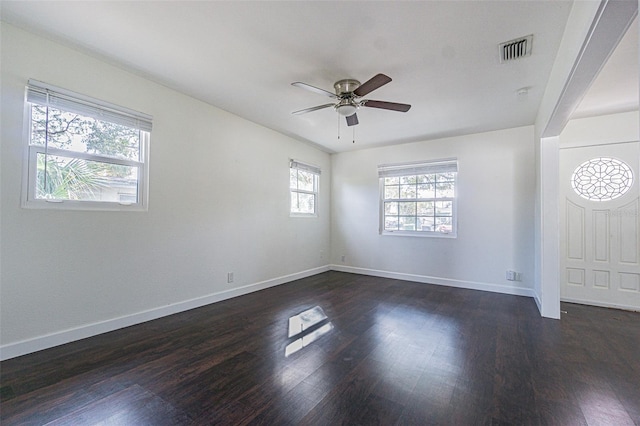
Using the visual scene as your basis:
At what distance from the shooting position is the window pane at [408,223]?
521cm

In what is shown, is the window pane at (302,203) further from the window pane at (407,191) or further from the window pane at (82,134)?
the window pane at (82,134)

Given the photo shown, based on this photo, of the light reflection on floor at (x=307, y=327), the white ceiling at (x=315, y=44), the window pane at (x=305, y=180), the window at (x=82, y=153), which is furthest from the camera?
the window pane at (x=305, y=180)

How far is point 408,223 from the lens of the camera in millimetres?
5266

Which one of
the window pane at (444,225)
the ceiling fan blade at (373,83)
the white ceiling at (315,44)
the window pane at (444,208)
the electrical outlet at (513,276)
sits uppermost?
the white ceiling at (315,44)

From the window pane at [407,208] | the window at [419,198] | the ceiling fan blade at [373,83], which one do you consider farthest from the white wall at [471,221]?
the ceiling fan blade at [373,83]

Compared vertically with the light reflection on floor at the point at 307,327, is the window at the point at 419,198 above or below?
above

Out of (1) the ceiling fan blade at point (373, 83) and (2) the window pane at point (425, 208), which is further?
(2) the window pane at point (425, 208)

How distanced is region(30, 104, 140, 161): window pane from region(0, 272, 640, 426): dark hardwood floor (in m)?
1.76

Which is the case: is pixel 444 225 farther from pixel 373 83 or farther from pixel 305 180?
pixel 373 83

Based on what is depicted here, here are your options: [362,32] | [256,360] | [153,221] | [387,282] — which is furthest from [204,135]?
[387,282]

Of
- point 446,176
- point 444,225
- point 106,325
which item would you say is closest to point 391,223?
point 444,225

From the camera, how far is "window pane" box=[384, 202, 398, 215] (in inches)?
213

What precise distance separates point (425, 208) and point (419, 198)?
213 mm

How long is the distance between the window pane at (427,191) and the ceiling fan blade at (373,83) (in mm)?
2911
